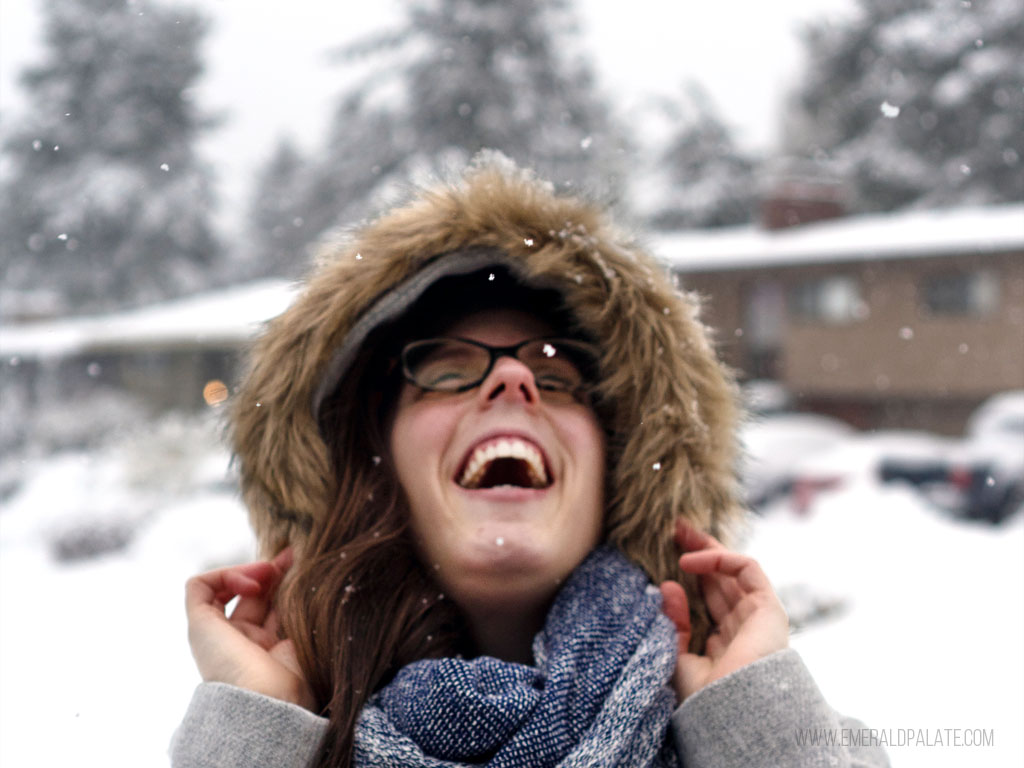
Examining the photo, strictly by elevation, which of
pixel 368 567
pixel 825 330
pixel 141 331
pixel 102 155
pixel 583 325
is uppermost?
pixel 102 155

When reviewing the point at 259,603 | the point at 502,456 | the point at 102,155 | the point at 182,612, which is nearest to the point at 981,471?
the point at 182,612

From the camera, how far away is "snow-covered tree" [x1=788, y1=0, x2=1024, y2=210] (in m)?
21.7

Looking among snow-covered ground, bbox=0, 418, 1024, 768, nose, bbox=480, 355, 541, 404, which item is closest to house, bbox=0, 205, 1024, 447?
snow-covered ground, bbox=0, 418, 1024, 768

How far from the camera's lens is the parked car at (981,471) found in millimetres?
9141

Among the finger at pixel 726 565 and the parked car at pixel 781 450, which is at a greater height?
the finger at pixel 726 565

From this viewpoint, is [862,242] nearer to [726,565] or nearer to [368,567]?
[726,565]

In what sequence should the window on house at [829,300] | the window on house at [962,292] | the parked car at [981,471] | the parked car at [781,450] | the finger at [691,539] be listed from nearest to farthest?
the finger at [691,539] < the parked car at [981,471] < the parked car at [781,450] < the window on house at [962,292] < the window on house at [829,300]

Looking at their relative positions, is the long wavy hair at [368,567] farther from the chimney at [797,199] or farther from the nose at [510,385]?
the chimney at [797,199]

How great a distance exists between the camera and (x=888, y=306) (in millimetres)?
17219

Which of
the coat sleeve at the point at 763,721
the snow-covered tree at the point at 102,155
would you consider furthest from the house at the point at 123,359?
the coat sleeve at the point at 763,721

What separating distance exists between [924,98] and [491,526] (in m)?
26.5

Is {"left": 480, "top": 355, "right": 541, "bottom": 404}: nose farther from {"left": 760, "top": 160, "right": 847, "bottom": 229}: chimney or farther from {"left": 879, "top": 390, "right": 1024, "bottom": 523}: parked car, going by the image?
{"left": 760, "top": 160, "right": 847, "bottom": 229}: chimney

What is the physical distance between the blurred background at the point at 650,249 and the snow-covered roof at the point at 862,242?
0.09 meters

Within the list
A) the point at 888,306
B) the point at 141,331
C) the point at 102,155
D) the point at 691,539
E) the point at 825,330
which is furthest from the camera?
the point at 102,155
